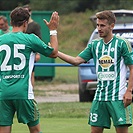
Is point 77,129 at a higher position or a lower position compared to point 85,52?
lower

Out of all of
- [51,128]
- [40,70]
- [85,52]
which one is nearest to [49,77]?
[40,70]

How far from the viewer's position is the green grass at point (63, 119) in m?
11.8

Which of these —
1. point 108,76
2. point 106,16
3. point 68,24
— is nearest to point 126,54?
point 108,76

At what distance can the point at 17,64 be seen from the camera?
844 cm

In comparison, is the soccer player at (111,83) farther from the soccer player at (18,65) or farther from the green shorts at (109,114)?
the soccer player at (18,65)

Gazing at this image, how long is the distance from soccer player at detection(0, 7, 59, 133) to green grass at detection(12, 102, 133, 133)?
3108 mm

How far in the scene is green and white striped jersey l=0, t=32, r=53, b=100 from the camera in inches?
332

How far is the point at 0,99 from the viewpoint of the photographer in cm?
852

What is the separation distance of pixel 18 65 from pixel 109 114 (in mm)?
1305

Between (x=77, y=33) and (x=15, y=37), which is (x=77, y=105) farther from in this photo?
(x=77, y=33)

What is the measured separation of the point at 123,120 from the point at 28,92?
1.22 m

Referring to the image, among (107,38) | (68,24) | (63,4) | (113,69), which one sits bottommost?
(113,69)

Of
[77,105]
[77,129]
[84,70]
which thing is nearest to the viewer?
[77,129]

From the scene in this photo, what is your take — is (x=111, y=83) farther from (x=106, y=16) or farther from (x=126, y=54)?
(x=106, y=16)
